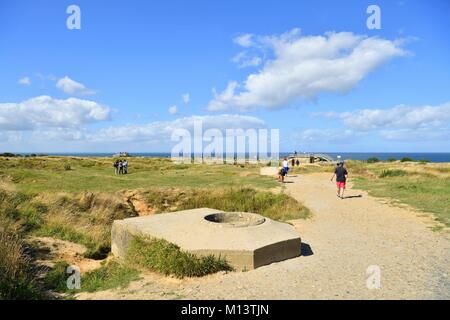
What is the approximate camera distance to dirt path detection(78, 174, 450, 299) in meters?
6.60

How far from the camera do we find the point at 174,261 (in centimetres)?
780

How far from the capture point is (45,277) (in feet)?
28.2

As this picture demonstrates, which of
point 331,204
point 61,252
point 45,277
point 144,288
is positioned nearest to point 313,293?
point 144,288

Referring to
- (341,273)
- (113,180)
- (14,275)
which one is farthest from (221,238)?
(113,180)

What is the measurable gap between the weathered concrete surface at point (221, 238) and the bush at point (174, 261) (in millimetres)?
240

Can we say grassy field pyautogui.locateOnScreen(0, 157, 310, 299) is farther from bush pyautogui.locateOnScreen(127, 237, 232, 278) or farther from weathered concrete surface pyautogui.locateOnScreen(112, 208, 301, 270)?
weathered concrete surface pyautogui.locateOnScreen(112, 208, 301, 270)

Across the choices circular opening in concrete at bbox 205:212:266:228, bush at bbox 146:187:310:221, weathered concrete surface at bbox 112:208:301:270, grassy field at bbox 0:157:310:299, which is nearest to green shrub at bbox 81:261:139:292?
grassy field at bbox 0:157:310:299

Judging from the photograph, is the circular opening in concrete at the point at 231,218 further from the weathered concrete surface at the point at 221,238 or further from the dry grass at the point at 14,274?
the dry grass at the point at 14,274

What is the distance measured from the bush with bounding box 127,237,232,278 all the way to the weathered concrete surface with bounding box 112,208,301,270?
24cm

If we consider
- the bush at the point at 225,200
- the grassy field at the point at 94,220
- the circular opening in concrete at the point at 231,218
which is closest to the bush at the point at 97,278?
the grassy field at the point at 94,220

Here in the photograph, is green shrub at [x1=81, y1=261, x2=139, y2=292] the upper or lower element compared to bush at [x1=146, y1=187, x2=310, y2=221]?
lower

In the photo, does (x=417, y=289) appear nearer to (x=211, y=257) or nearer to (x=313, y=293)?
(x=313, y=293)

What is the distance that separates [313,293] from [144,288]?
10.8 feet

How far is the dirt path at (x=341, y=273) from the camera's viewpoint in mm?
6602
